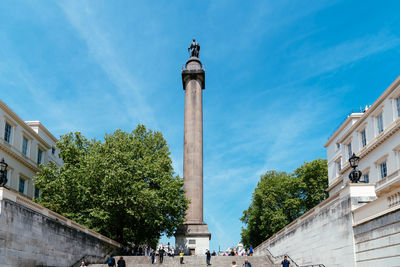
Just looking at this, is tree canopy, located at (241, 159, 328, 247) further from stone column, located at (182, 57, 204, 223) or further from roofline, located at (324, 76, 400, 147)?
stone column, located at (182, 57, 204, 223)

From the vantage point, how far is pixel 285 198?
55.2 meters

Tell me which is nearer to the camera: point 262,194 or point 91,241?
point 91,241

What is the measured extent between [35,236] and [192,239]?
1845 centimetres

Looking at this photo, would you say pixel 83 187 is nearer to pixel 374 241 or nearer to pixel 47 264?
pixel 47 264

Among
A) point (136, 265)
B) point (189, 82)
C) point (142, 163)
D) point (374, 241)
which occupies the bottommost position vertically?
point (136, 265)

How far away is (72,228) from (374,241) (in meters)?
17.0

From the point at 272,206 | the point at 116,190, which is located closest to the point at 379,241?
the point at 116,190

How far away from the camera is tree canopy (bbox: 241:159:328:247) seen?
172 ft

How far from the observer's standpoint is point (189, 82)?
42.2 meters

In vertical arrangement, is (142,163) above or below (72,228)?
above

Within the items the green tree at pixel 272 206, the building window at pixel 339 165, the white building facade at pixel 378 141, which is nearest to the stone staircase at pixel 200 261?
the white building facade at pixel 378 141

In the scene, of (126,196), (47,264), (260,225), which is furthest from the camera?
(260,225)

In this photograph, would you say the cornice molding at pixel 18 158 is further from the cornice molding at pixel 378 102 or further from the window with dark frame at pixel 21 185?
the cornice molding at pixel 378 102

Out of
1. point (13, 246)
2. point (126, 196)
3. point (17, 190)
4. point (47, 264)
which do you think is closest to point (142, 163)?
point (126, 196)
